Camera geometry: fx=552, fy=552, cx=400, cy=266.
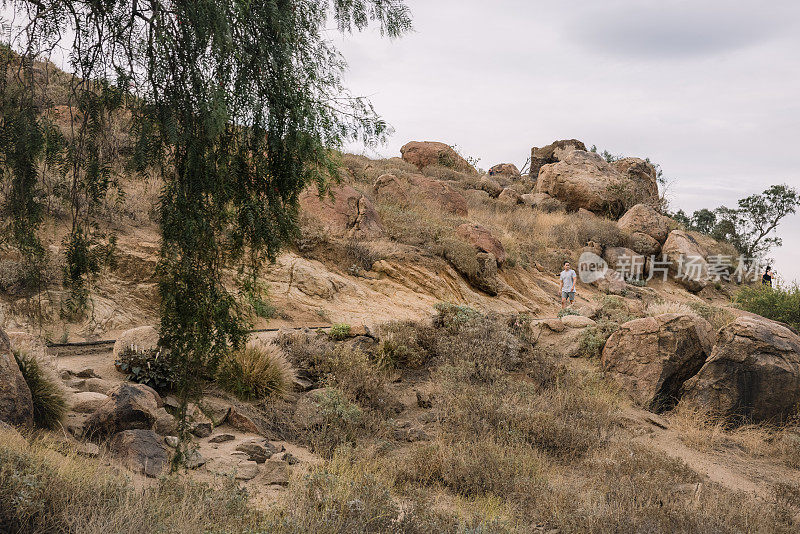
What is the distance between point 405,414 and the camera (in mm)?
8055

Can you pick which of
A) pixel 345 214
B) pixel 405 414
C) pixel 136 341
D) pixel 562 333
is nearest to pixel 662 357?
pixel 562 333

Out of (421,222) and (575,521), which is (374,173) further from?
(575,521)

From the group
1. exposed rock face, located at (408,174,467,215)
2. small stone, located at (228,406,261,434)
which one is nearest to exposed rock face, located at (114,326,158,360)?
small stone, located at (228,406,261,434)

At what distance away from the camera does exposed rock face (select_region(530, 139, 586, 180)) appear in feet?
133

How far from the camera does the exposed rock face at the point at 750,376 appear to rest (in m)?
8.38

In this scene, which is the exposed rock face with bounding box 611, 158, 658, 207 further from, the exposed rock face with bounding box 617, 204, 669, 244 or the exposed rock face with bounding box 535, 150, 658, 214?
the exposed rock face with bounding box 617, 204, 669, 244

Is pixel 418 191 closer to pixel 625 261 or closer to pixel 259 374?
pixel 625 261

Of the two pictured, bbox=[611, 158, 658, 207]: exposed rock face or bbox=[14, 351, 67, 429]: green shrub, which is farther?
bbox=[611, 158, 658, 207]: exposed rock face

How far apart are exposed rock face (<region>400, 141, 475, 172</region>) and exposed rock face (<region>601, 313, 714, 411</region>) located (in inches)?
1092

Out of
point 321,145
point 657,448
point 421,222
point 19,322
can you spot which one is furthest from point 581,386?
point 421,222

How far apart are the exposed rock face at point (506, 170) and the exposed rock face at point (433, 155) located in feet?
17.0

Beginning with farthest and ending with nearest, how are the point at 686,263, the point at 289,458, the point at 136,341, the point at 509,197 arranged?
the point at 509,197
the point at 686,263
the point at 136,341
the point at 289,458

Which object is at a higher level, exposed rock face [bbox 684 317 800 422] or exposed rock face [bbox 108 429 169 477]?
exposed rock face [bbox 684 317 800 422]

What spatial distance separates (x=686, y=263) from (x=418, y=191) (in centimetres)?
1373
